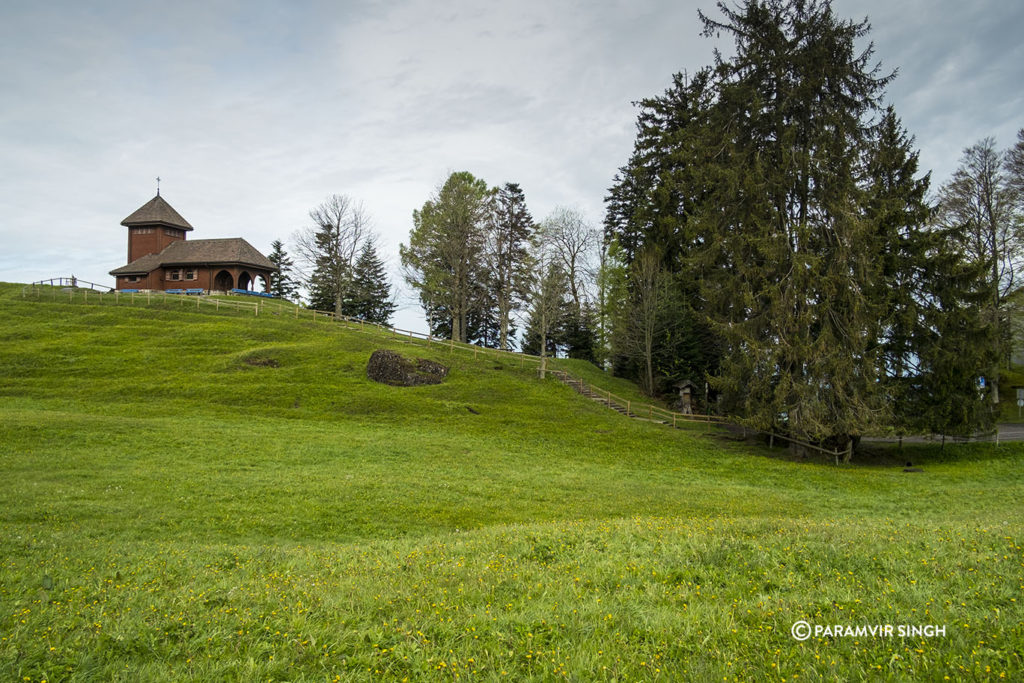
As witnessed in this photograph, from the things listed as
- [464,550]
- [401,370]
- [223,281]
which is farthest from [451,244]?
[464,550]

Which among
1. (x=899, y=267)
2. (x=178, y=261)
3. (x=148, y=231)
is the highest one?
(x=148, y=231)

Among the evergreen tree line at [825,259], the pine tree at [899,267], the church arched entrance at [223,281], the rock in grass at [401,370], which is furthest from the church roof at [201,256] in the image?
the pine tree at [899,267]

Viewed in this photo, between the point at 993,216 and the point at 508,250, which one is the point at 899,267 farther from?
the point at 508,250

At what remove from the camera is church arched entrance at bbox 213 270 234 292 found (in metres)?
59.2

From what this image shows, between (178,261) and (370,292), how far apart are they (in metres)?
19.6

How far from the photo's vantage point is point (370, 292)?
6219 centimetres

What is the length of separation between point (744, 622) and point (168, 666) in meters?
5.44

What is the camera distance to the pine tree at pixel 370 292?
61.2 meters

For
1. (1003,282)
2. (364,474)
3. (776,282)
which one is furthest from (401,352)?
(1003,282)

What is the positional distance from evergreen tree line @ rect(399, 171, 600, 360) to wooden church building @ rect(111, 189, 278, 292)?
65.2ft

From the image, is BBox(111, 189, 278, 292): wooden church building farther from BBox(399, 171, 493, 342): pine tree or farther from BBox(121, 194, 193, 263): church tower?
BBox(399, 171, 493, 342): pine tree

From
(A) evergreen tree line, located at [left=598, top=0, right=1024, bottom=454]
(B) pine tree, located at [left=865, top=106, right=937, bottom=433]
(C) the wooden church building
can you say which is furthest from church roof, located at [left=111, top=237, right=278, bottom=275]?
(B) pine tree, located at [left=865, top=106, right=937, bottom=433]

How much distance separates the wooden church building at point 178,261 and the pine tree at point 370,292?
9.43 meters

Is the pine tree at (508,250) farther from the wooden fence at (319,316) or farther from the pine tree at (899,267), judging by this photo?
the pine tree at (899,267)
